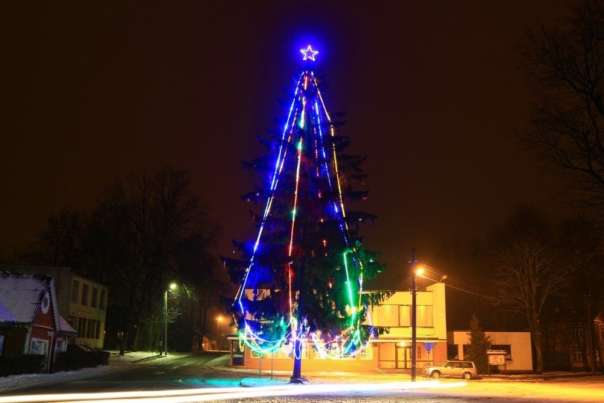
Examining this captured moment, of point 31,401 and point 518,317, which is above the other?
point 518,317

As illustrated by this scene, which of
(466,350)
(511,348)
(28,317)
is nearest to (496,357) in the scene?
(511,348)

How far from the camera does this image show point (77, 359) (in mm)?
46812

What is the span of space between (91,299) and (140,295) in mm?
7273

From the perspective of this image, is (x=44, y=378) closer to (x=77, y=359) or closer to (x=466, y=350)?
→ (x=77, y=359)

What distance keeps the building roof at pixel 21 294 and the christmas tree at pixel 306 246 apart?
16.3 m

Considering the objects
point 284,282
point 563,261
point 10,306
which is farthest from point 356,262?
point 563,261

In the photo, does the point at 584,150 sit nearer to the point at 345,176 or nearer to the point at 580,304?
the point at 345,176

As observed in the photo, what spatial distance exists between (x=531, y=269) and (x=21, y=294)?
40.1 m

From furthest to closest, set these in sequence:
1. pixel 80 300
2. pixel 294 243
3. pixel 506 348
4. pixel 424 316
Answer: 1. pixel 80 300
2. pixel 506 348
3. pixel 424 316
4. pixel 294 243

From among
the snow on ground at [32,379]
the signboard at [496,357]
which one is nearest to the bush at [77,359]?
the snow on ground at [32,379]

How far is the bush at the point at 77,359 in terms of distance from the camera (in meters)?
44.4

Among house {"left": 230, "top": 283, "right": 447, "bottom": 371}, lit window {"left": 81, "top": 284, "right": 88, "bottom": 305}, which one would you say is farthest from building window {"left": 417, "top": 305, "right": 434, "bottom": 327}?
lit window {"left": 81, "top": 284, "right": 88, "bottom": 305}

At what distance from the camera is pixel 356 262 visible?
113 ft

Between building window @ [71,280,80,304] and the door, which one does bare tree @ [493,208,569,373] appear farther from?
building window @ [71,280,80,304]
